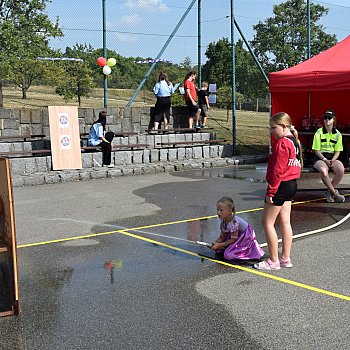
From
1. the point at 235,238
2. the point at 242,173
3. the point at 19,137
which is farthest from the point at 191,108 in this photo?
the point at 235,238

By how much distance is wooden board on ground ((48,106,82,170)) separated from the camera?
15.3 m

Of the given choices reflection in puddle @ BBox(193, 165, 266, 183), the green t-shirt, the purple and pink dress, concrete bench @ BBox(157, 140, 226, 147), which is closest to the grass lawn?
concrete bench @ BBox(157, 140, 226, 147)

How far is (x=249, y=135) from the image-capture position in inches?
858

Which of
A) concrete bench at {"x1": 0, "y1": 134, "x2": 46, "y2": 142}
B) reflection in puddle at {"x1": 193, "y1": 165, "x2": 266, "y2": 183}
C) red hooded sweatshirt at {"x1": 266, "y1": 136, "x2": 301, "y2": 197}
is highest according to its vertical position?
red hooded sweatshirt at {"x1": 266, "y1": 136, "x2": 301, "y2": 197}

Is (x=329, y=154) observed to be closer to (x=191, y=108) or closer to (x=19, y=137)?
(x=19, y=137)

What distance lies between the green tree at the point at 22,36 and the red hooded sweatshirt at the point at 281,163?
38.9ft

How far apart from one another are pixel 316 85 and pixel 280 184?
30.7 ft

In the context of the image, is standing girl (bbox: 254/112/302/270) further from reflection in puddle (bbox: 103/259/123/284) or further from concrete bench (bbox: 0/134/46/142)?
concrete bench (bbox: 0/134/46/142)

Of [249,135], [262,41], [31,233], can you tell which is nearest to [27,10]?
[249,135]

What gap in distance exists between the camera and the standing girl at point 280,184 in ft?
21.1

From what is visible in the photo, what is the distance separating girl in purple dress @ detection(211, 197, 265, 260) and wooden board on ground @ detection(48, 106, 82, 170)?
896cm

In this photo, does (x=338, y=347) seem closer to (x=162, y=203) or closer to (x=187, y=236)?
(x=187, y=236)

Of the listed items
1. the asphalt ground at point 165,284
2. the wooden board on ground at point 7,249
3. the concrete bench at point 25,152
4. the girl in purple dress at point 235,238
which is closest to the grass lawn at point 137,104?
the concrete bench at point 25,152

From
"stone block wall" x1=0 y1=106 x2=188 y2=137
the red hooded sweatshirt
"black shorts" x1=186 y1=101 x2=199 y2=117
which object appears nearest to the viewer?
the red hooded sweatshirt
